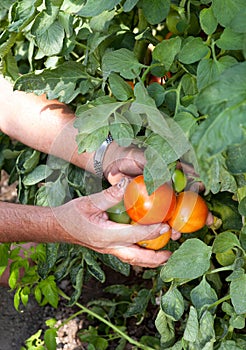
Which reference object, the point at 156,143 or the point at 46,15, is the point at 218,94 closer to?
the point at 156,143

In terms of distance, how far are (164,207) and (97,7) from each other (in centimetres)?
37

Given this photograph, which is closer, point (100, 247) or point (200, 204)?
point (200, 204)

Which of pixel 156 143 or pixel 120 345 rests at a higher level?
pixel 156 143

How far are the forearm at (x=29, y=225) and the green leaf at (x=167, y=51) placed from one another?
43 centimetres

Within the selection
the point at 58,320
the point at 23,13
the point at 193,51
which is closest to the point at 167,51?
the point at 193,51

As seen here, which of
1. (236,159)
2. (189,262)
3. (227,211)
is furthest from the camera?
(227,211)

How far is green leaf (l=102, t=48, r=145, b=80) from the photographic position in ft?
3.64

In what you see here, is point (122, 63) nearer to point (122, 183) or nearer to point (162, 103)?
point (162, 103)

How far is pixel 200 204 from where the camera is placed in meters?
1.19

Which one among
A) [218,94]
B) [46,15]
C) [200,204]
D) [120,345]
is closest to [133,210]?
[200,204]

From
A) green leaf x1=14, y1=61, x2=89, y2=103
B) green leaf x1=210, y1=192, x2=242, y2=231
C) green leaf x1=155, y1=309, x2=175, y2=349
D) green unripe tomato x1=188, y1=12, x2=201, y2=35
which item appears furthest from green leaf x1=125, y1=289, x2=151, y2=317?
green unripe tomato x1=188, y1=12, x2=201, y2=35

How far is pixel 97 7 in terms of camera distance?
992mm

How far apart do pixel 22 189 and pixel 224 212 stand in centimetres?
54

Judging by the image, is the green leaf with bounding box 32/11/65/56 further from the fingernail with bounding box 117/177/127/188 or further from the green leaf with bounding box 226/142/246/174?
the green leaf with bounding box 226/142/246/174
